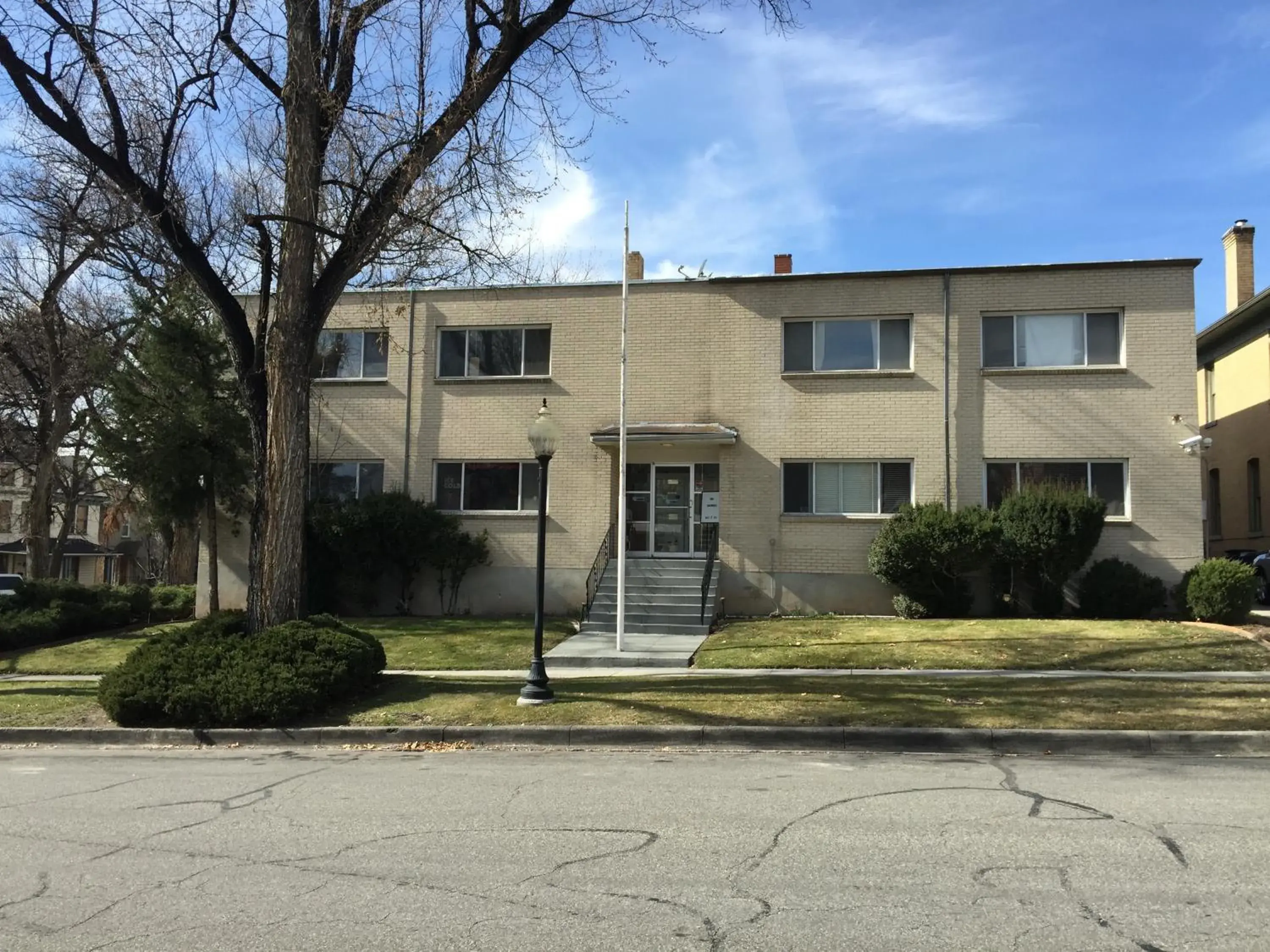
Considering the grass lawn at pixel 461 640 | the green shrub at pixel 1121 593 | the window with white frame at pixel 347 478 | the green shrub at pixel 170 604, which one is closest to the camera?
the grass lawn at pixel 461 640

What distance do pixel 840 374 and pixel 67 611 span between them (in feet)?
54.5

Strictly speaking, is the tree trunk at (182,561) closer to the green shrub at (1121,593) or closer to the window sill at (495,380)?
the window sill at (495,380)

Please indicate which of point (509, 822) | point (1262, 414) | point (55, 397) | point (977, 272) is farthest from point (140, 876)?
point (1262, 414)

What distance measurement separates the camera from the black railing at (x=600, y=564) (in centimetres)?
1953

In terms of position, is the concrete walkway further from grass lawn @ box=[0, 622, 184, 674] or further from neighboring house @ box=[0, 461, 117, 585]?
neighboring house @ box=[0, 461, 117, 585]

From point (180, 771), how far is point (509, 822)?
4.04 meters

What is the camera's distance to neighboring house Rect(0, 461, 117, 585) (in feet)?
155

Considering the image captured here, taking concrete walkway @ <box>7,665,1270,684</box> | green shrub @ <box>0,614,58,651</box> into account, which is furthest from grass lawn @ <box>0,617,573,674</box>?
concrete walkway @ <box>7,665,1270,684</box>

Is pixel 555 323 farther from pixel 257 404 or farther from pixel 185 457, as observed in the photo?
pixel 257 404

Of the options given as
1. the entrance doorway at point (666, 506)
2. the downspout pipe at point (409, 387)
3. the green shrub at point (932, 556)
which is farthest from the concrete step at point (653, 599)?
the downspout pipe at point (409, 387)

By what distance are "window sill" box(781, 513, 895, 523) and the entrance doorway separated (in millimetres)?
1621

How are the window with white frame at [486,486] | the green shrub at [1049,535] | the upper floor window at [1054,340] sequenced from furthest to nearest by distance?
the window with white frame at [486,486]
the upper floor window at [1054,340]
the green shrub at [1049,535]

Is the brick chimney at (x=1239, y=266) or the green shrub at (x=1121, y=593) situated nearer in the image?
the green shrub at (x=1121, y=593)

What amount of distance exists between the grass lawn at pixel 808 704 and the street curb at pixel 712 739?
0.24 metres
